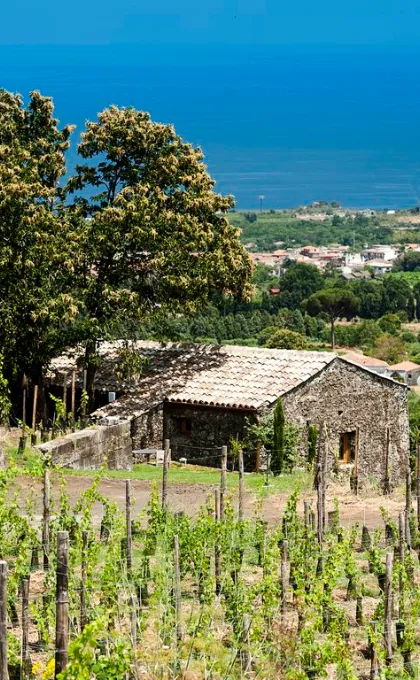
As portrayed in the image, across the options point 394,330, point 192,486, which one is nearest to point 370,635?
point 192,486

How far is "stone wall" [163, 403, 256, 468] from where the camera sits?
997 inches

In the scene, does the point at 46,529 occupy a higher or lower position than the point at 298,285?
lower

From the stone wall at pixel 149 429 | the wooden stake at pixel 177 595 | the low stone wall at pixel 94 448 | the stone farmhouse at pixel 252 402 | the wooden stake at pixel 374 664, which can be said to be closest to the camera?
the wooden stake at pixel 374 664

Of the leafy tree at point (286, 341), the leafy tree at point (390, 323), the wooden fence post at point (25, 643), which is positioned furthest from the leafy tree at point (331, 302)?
the wooden fence post at point (25, 643)

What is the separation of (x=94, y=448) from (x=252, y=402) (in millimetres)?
3860

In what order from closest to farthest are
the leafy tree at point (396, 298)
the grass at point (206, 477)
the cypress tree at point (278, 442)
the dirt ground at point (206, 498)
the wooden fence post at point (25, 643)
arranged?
the wooden fence post at point (25, 643) < the dirt ground at point (206, 498) < the grass at point (206, 477) < the cypress tree at point (278, 442) < the leafy tree at point (396, 298)

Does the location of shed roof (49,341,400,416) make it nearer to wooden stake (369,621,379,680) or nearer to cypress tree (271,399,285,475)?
cypress tree (271,399,285,475)

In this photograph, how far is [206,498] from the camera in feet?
61.6

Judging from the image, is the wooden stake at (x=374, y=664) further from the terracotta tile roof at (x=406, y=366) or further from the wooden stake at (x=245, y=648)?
the terracotta tile roof at (x=406, y=366)

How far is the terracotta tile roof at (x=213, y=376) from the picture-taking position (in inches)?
1009

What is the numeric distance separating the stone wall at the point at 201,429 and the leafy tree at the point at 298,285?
3330 inches

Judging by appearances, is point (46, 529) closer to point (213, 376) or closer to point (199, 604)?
point (199, 604)

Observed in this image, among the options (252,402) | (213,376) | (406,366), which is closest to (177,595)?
(252,402)

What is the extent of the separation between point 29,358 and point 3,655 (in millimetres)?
18209
